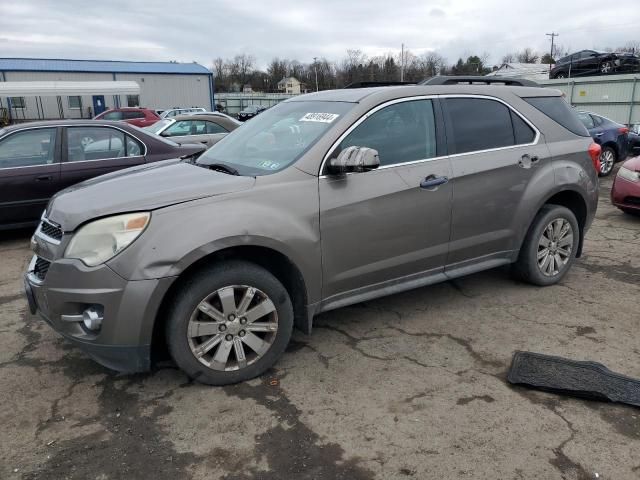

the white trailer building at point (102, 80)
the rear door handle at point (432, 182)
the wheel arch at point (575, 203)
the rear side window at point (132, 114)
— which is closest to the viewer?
the rear door handle at point (432, 182)

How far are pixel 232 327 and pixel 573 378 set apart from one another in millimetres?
2126

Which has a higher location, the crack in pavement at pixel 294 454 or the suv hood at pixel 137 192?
the suv hood at pixel 137 192

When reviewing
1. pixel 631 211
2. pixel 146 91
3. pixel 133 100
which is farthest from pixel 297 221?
pixel 146 91

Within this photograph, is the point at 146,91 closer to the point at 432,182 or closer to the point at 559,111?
the point at 559,111

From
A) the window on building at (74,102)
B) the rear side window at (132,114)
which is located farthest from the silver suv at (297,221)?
the window on building at (74,102)

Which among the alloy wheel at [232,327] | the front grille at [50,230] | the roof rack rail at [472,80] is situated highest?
the roof rack rail at [472,80]

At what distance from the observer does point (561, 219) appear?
15.1 feet

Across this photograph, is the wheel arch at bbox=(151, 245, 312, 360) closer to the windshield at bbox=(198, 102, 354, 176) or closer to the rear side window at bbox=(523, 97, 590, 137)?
the windshield at bbox=(198, 102, 354, 176)

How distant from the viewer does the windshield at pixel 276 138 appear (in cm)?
347

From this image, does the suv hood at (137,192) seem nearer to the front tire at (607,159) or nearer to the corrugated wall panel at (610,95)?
the front tire at (607,159)

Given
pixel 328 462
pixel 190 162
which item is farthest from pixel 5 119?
pixel 328 462

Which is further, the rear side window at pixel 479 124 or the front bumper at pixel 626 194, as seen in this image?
the front bumper at pixel 626 194

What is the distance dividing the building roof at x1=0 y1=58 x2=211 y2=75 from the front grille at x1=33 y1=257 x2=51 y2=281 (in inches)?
1716

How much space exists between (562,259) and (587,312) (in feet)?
2.29
